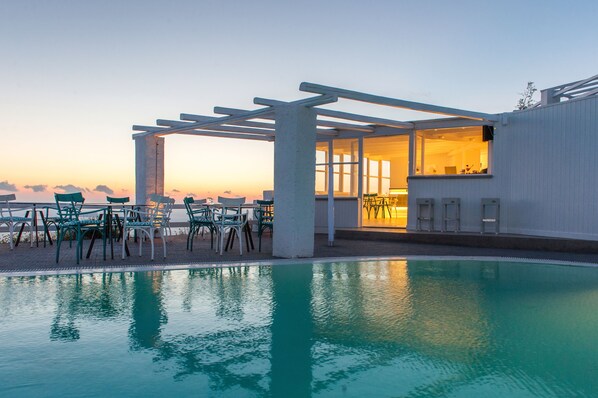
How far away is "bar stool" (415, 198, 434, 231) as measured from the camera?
11.5 metres

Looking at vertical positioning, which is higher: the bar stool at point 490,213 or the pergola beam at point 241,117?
the pergola beam at point 241,117

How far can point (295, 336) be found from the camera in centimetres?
352

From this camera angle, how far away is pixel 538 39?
13.0 m

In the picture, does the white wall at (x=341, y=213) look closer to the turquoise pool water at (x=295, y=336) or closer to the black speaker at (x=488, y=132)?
the black speaker at (x=488, y=132)

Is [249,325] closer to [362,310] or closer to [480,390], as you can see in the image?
[362,310]

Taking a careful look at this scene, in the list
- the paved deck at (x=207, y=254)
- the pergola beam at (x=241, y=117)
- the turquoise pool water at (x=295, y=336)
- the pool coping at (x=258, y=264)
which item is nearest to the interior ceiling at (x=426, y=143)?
the paved deck at (x=207, y=254)

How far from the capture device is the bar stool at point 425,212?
37.8ft

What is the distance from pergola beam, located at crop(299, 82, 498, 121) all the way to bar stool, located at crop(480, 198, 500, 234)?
194 centimetres

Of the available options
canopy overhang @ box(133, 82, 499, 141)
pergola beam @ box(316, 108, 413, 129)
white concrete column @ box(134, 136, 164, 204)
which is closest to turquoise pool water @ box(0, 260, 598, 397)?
canopy overhang @ box(133, 82, 499, 141)

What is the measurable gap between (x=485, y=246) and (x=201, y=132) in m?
7.30

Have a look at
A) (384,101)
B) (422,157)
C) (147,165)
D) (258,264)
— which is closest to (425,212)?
(422,157)

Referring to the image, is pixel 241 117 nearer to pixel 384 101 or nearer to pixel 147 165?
pixel 384 101

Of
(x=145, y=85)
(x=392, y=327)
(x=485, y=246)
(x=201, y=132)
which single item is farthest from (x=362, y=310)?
(x=145, y=85)

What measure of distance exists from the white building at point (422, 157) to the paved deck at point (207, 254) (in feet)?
2.50
